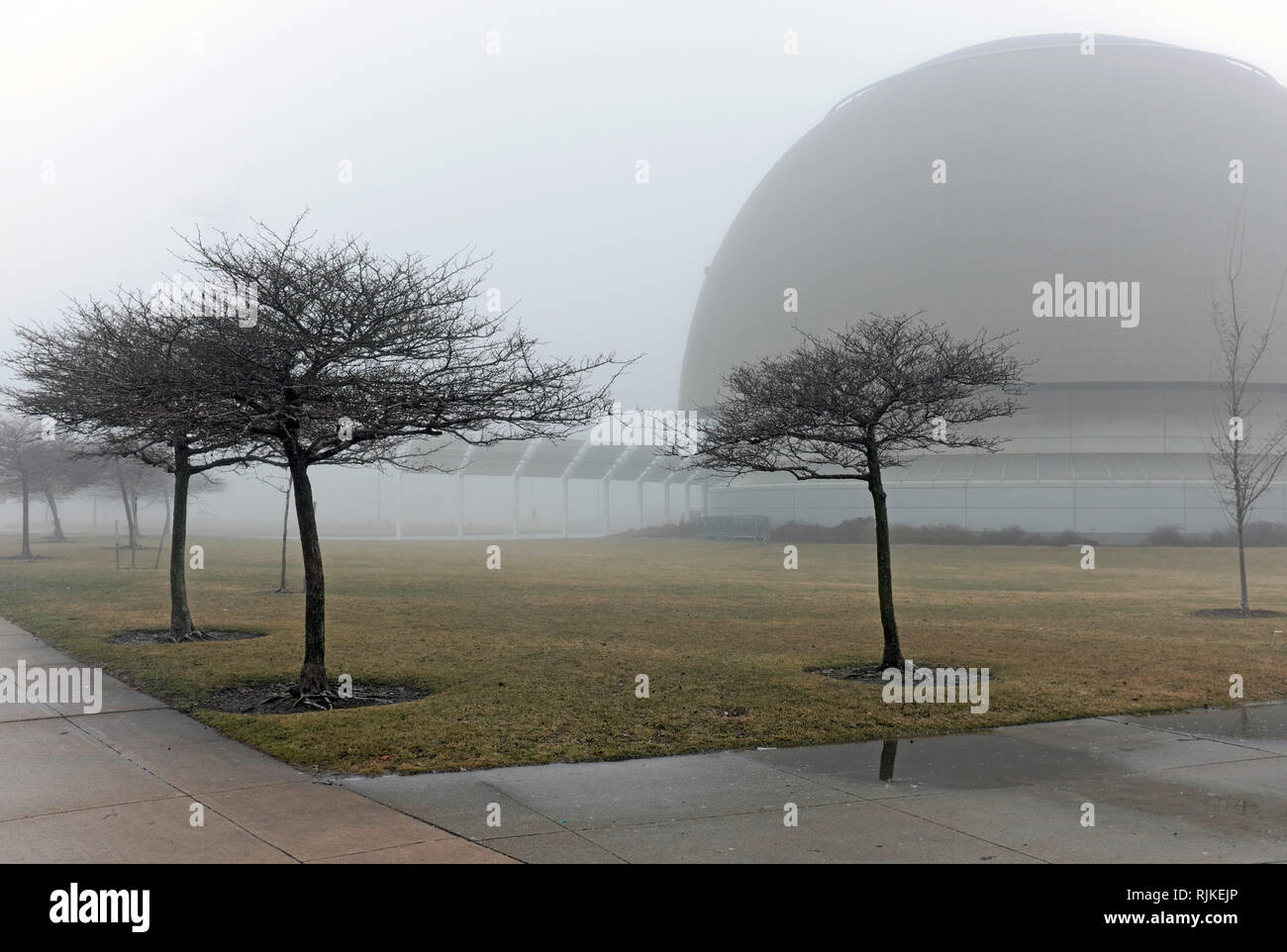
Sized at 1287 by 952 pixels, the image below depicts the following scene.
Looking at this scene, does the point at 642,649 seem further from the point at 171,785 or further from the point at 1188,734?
the point at 171,785

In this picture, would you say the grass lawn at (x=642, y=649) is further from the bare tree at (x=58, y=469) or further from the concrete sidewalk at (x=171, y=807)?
the bare tree at (x=58, y=469)

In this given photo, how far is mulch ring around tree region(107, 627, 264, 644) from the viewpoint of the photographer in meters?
15.7

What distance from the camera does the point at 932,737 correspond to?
987cm

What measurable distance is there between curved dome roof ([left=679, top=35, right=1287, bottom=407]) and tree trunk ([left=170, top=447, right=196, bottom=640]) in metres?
42.8

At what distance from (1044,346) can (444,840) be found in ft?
165

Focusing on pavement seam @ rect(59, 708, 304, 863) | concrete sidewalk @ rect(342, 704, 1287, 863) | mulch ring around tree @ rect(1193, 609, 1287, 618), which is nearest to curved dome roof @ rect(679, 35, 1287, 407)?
mulch ring around tree @ rect(1193, 609, 1287, 618)

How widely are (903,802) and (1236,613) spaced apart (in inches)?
680

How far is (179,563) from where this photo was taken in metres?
16.5

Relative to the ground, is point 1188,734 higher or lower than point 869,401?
lower

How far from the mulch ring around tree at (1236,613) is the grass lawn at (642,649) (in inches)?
17.8

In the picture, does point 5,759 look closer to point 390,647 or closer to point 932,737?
point 390,647

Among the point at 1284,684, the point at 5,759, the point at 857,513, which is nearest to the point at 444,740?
the point at 5,759

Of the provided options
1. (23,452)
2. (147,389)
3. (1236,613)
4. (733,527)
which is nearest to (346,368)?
(147,389)

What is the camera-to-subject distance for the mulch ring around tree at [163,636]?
15.7 metres
